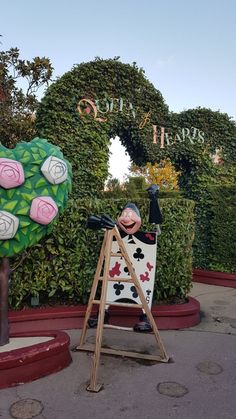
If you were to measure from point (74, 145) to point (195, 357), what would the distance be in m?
3.97

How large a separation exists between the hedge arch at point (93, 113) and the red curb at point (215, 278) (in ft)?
11.2

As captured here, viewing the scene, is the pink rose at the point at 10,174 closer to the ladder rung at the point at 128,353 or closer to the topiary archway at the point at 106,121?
the ladder rung at the point at 128,353

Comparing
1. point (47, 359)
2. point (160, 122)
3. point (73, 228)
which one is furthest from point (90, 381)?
point (160, 122)

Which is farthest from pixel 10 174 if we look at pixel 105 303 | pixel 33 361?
pixel 33 361

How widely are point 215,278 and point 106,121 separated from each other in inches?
174

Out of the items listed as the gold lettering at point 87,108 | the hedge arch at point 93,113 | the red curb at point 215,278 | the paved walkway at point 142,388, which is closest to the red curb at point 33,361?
the paved walkway at point 142,388

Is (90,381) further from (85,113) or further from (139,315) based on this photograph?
(85,113)

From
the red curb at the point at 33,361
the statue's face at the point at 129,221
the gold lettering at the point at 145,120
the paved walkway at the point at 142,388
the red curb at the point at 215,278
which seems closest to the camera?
the paved walkway at the point at 142,388

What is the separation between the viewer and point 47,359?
146 inches

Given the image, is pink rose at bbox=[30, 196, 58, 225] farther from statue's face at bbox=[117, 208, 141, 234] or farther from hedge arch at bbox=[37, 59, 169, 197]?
hedge arch at bbox=[37, 59, 169, 197]

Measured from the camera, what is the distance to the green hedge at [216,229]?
862 centimetres

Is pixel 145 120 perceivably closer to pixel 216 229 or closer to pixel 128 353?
A: pixel 216 229

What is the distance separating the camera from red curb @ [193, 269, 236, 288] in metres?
8.48

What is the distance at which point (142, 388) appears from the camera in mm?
3520
